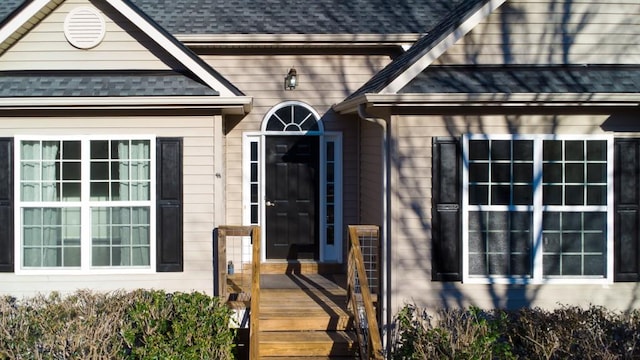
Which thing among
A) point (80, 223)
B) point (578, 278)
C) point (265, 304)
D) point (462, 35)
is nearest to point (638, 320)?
point (578, 278)

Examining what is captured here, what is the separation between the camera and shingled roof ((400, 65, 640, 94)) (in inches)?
348

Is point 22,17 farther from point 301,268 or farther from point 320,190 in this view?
point 301,268

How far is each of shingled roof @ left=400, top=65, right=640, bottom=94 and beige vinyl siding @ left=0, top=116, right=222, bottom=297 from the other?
2747mm

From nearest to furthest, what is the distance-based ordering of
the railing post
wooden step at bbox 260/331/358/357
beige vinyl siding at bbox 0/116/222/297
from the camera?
the railing post, wooden step at bbox 260/331/358/357, beige vinyl siding at bbox 0/116/222/297

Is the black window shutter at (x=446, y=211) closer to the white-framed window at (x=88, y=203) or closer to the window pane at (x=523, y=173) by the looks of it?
the window pane at (x=523, y=173)

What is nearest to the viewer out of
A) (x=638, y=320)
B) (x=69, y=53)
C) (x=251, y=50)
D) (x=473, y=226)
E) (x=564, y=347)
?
(x=564, y=347)

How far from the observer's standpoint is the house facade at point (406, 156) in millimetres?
8953

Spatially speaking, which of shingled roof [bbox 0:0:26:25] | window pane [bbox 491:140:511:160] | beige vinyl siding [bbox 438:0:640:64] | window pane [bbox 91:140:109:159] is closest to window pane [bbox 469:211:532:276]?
window pane [bbox 491:140:511:160]

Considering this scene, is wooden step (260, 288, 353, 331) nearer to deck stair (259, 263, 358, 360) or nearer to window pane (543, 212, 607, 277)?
deck stair (259, 263, 358, 360)

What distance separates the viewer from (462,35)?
9.11 m

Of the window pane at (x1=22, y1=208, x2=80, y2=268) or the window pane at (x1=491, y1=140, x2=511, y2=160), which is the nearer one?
the window pane at (x1=491, y1=140, x2=511, y2=160)

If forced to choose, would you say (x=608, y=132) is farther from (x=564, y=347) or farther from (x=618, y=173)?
(x=564, y=347)

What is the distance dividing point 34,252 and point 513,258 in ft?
20.0

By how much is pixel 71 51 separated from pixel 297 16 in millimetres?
4054
